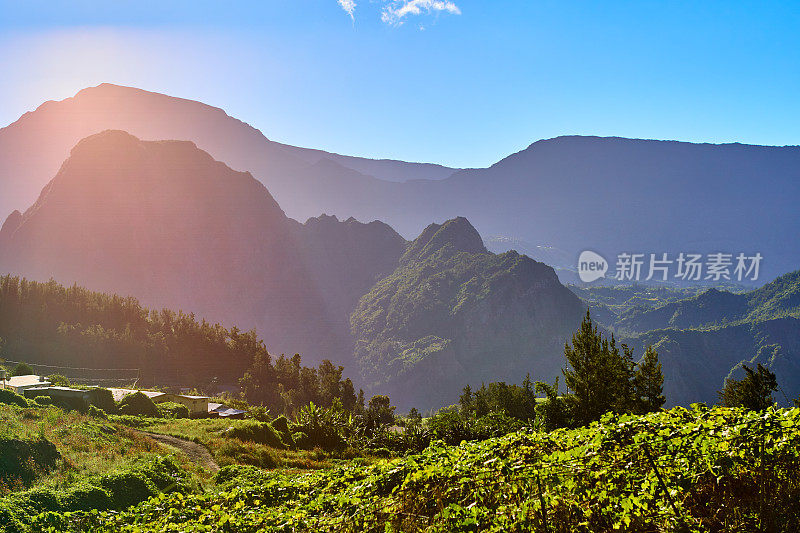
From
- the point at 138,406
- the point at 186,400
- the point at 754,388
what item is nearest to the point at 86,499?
the point at 138,406

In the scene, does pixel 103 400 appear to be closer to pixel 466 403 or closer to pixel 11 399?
pixel 11 399

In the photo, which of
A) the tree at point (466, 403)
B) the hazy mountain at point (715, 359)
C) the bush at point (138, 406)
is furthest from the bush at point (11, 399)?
the hazy mountain at point (715, 359)

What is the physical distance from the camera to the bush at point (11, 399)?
2098cm

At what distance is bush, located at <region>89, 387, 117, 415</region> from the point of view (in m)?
27.4

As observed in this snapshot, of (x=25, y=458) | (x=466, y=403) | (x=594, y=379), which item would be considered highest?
(x=594, y=379)

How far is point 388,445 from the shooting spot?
696 inches

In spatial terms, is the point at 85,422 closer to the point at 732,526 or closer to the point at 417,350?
the point at 732,526

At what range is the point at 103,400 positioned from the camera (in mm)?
28344

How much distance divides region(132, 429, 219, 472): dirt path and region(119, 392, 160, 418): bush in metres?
9.20

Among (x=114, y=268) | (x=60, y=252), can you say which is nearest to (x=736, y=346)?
(x=114, y=268)

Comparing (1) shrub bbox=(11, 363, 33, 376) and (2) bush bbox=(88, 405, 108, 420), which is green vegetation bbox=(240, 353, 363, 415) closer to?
(1) shrub bbox=(11, 363, 33, 376)

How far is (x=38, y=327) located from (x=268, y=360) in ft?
115

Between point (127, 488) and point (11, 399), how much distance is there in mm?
15903

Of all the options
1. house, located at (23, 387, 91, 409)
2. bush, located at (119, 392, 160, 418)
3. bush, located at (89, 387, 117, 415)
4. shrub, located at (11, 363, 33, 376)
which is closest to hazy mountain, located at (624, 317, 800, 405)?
bush, located at (119, 392, 160, 418)
